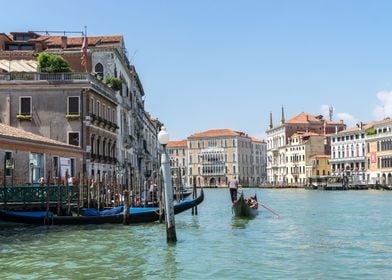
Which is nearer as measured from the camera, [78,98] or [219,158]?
[78,98]

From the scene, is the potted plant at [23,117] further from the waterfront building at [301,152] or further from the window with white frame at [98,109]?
the waterfront building at [301,152]

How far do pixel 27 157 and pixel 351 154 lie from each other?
52.2 meters

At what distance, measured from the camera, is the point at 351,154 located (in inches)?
2584

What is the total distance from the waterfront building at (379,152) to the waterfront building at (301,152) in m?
13.7

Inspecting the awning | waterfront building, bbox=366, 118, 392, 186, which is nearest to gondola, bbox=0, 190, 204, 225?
the awning

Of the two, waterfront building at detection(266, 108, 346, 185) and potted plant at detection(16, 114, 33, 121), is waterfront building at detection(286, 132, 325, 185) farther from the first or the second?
potted plant at detection(16, 114, 33, 121)

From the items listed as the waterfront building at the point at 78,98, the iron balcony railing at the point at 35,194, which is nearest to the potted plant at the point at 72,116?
the waterfront building at the point at 78,98

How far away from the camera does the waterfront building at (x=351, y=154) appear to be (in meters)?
63.5

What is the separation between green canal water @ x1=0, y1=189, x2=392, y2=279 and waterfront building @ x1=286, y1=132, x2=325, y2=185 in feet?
197

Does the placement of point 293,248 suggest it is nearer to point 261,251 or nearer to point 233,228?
point 261,251

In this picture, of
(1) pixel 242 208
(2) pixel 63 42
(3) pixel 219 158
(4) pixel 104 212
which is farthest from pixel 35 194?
(3) pixel 219 158

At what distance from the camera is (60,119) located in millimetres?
23969

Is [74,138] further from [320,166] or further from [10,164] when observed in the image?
[320,166]

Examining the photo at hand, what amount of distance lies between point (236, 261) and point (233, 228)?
18.3 feet
